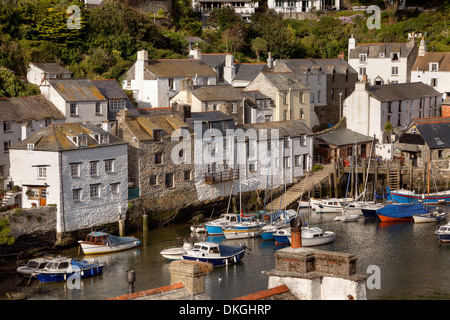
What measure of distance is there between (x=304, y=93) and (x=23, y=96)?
26.3 metres

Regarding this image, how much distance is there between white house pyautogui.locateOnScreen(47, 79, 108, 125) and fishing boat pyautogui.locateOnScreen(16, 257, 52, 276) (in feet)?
57.5

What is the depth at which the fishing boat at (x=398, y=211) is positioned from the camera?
60094mm

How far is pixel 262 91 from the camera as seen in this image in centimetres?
7406

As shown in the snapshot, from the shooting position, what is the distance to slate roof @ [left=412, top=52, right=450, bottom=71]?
86.4 metres

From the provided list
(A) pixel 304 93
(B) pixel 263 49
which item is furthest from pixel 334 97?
(B) pixel 263 49

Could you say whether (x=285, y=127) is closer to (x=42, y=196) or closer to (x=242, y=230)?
(x=242, y=230)

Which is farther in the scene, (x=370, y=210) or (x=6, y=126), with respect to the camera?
(x=370, y=210)

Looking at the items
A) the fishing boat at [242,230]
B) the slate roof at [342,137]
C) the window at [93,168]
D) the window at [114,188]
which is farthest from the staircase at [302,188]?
the window at [93,168]

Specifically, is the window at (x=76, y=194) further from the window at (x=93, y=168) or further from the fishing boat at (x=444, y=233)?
the fishing boat at (x=444, y=233)

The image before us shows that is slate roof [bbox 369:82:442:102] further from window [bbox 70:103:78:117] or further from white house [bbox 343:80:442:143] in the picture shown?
window [bbox 70:103:78:117]

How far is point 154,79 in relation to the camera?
72938mm

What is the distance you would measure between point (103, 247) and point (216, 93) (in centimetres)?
2372

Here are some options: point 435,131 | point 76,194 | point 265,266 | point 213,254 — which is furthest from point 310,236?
point 435,131
